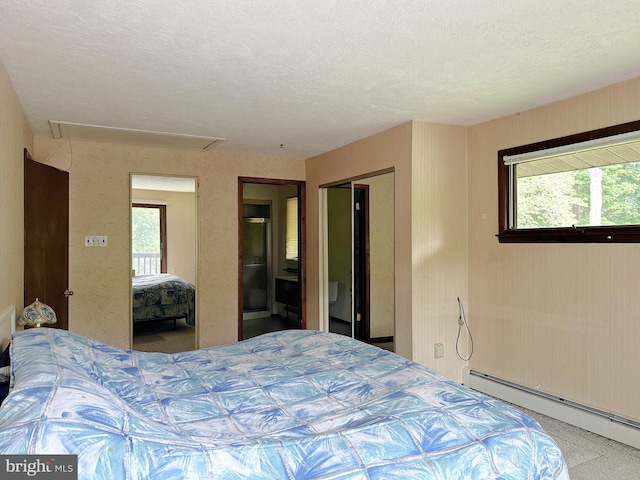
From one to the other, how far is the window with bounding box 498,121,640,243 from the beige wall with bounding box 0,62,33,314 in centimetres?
368

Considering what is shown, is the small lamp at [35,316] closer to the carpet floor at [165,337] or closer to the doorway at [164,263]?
the doorway at [164,263]

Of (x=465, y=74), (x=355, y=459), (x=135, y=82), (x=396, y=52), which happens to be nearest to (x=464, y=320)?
(x=465, y=74)

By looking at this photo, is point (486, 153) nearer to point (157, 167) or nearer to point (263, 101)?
point (263, 101)

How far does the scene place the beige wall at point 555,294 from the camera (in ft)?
9.85

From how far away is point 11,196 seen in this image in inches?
116

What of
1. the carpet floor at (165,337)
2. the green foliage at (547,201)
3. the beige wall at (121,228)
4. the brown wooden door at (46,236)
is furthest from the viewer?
the carpet floor at (165,337)

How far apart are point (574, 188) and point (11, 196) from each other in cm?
401

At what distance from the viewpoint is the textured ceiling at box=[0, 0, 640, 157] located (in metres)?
2.07

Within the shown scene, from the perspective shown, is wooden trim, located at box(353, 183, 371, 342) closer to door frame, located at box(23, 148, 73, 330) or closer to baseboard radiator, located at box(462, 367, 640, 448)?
baseboard radiator, located at box(462, 367, 640, 448)

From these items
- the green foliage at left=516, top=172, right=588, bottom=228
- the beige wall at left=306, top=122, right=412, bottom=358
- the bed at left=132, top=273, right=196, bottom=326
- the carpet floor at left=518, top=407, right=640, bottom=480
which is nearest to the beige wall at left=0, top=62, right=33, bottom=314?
the bed at left=132, top=273, right=196, bottom=326

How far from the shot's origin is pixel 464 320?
13.7ft

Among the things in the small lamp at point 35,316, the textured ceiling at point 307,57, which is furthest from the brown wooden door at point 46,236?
the small lamp at point 35,316

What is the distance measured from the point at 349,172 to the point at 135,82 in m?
2.49

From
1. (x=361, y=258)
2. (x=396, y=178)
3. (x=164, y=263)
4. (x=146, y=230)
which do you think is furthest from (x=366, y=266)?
(x=146, y=230)
